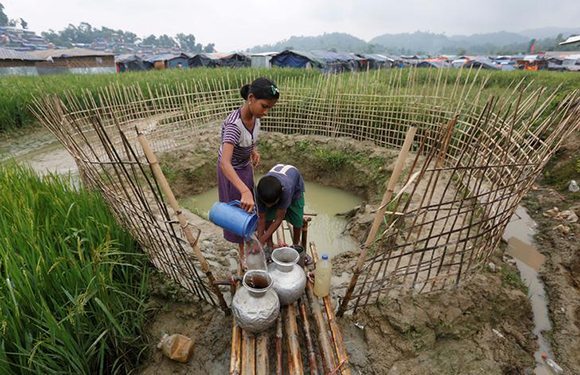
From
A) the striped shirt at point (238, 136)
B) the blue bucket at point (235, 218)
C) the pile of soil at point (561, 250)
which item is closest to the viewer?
the blue bucket at point (235, 218)

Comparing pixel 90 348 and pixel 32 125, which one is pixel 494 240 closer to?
pixel 90 348

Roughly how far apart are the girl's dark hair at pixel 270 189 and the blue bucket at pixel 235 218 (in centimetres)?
19

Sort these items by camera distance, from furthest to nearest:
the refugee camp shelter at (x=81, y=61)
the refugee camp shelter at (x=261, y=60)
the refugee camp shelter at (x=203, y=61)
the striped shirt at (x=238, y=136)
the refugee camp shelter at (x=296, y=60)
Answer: the refugee camp shelter at (x=203, y=61) < the refugee camp shelter at (x=261, y=60) < the refugee camp shelter at (x=81, y=61) < the refugee camp shelter at (x=296, y=60) < the striped shirt at (x=238, y=136)

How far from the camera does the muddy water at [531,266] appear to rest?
2.38m

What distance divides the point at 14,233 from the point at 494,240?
382cm

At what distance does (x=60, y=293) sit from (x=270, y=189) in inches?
58.3

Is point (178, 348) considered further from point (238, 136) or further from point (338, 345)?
point (238, 136)

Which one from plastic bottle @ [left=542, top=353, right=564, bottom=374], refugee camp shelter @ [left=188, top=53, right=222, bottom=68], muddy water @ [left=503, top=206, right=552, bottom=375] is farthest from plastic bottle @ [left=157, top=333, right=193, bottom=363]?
refugee camp shelter @ [left=188, top=53, right=222, bottom=68]

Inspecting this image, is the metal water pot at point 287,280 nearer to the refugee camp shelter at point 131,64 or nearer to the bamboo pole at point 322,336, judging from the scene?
the bamboo pole at point 322,336

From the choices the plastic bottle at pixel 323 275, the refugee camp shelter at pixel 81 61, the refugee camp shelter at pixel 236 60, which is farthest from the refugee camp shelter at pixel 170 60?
the plastic bottle at pixel 323 275

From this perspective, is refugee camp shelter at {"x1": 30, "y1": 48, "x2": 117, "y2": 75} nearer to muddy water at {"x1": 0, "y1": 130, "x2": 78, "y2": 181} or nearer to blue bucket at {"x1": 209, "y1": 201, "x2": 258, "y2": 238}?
muddy water at {"x1": 0, "y1": 130, "x2": 78, "y2": 181}

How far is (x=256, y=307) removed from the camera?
1.79 meters

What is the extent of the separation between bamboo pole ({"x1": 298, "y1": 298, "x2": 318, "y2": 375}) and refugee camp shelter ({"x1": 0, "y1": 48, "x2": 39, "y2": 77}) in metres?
20.7

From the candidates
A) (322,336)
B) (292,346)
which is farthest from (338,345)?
(292,346)
